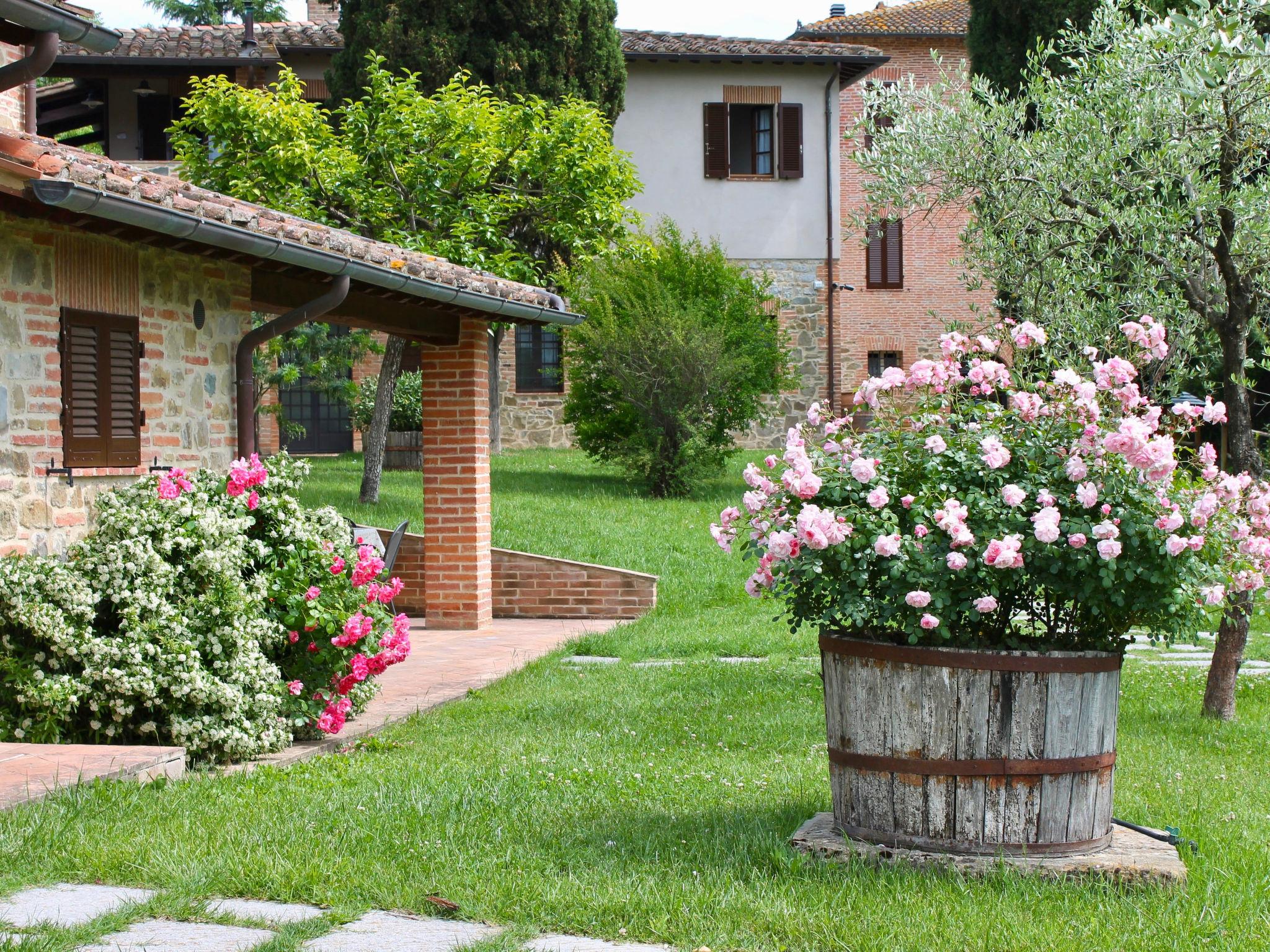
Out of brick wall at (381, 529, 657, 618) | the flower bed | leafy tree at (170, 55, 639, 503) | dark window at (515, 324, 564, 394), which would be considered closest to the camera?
the flower bed

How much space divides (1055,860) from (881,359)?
80.0 feet

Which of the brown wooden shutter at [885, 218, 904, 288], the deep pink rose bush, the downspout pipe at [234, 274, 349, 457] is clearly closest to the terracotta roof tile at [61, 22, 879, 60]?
the brown wooden shutter at [885, 218, 904, 288]

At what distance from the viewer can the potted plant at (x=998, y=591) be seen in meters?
3.89

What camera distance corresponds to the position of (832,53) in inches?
975

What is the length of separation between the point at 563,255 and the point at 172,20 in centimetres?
2039

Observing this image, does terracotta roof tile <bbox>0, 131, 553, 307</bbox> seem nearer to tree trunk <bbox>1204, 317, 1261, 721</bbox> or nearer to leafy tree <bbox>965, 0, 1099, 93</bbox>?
tree trunk <bbox>1204, 317, 1261, 721</bbox>

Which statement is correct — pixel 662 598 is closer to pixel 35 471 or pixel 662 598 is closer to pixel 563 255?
pixel 35 471

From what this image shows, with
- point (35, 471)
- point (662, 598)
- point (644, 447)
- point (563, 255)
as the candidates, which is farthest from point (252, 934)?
point (563, 255)

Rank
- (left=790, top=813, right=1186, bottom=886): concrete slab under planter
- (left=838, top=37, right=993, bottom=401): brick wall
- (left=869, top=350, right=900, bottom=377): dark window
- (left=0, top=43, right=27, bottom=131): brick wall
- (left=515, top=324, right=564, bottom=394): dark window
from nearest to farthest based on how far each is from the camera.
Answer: (left=790, top=813, right=1186, bottom=886): concrete slab under planter < (left=0, top=43, right=27, bottom=131): brick wall < (left=515, top=324, right=564, bottom=394): dark window < (left=838, top=37, right=993, bottom=401): brick wall < (left=869, top=350, right=900, bottom=377): dark window

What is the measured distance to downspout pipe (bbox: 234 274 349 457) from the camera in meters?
7.74

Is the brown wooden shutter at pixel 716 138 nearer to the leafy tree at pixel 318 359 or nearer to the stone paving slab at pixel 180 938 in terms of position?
the leafy tree at pixel 318 359

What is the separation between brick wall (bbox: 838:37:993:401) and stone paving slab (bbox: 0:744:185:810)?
22389 mm

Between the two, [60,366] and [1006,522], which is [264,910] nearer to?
[1006,522]

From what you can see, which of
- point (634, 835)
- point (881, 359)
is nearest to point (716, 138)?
point (881, 359)
